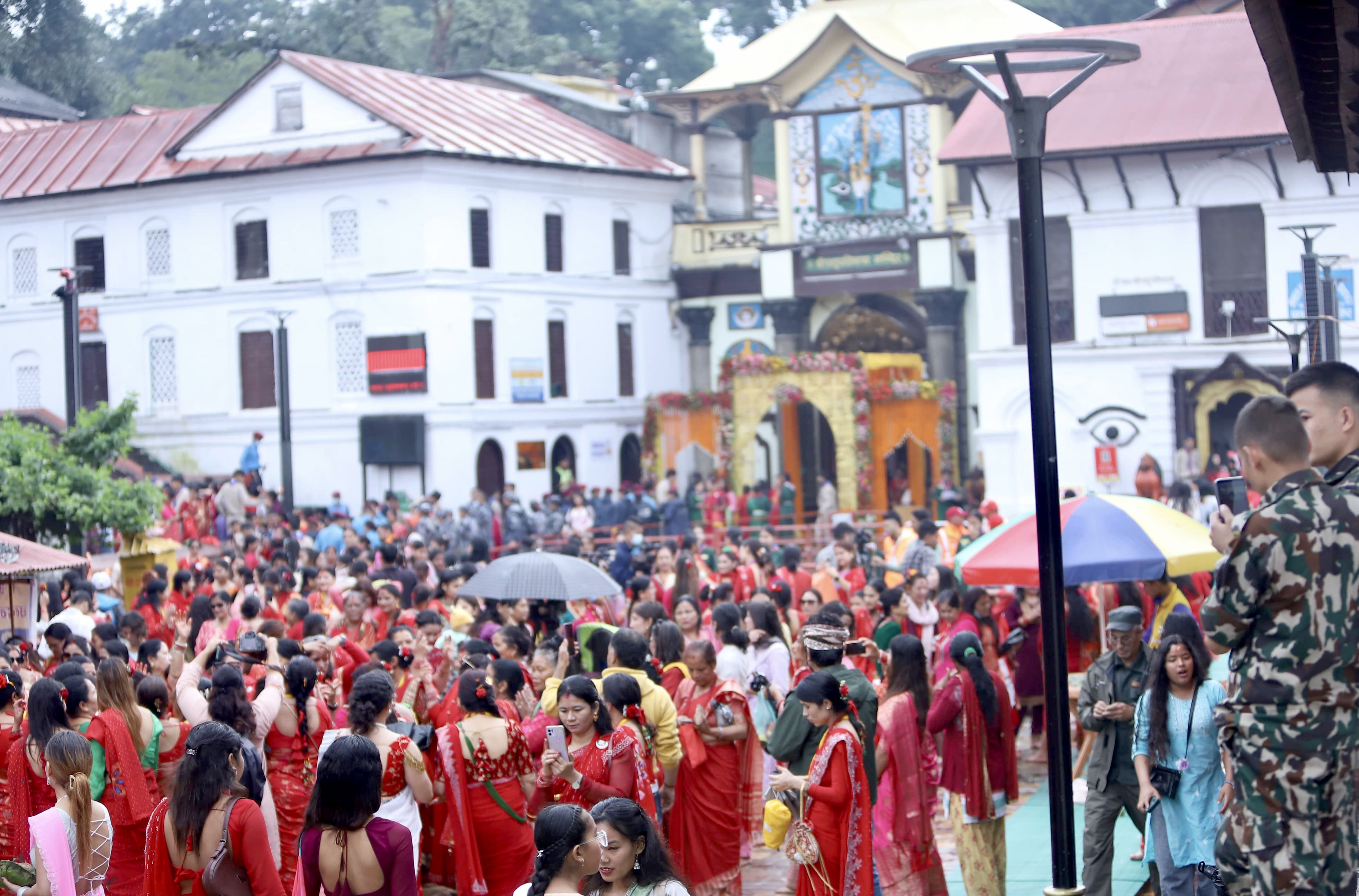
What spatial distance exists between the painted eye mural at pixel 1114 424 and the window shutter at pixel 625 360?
36.5 feet

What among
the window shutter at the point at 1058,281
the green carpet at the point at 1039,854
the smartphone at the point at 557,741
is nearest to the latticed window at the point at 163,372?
the window shutter at the point at 1058,281

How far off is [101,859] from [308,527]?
61.0ft

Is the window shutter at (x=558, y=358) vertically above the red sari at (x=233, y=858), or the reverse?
the window shutter at (x=558, y=358)

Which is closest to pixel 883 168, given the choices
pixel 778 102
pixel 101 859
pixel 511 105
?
pixel 778 102

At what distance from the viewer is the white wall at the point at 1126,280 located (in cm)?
2581

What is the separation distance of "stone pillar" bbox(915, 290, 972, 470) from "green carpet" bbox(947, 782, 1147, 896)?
2080 cm

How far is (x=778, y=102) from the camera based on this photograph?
3262cm

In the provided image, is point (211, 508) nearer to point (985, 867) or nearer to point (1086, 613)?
point (1086, 613)

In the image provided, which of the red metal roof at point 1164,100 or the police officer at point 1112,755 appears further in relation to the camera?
the red metal roof at point 1164,100

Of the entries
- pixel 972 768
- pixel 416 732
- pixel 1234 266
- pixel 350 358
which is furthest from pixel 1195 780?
pixel 350 358

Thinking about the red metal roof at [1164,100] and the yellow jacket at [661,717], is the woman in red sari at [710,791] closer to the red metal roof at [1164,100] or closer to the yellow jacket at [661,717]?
the yellow jacket at [661,717]

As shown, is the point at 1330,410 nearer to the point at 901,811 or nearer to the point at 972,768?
the point at 901,811

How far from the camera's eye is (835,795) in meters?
7.33

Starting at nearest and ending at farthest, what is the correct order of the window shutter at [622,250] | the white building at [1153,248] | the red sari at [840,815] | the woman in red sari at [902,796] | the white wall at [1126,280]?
the red sari at [840,815]
the woman in red sari at [902,796]
the white building at [1153,248]
the white wall at [1126,280]
the window shutter at [622,250]
